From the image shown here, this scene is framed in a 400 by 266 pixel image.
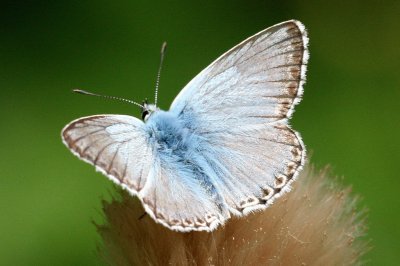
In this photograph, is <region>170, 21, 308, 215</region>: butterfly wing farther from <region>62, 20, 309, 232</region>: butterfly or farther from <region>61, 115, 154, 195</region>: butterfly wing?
<region>61, 115, 154, 195</region>: butterfly wing

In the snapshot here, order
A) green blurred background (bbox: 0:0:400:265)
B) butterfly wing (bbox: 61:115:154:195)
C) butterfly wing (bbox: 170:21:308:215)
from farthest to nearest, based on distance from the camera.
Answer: green blurred background (bbox: 0:0:400:265)
butterfly wing (bbox: 170:21:308:215)
butterfly wing (bbox: 61:115:154:195)

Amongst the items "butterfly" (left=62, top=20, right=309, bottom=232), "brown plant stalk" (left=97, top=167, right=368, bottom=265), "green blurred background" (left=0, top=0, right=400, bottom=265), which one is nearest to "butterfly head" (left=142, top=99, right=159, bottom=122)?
"butterfly" (left=62, top=20, right=309, bottom=232)

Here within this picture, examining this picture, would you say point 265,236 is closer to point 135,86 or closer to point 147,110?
point 147,110

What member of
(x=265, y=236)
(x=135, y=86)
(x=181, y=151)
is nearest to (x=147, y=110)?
(x=181, y=151)

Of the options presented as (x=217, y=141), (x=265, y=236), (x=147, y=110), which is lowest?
(x=265, y=236)

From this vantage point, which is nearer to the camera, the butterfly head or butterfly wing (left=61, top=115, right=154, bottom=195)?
butterfly wing (left=61, top=115, right=154, bottom=195)

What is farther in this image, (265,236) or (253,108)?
(253,108)

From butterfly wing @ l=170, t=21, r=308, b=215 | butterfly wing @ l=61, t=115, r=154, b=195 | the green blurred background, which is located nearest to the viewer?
butterfly wing @ l=61, t=115, r=154, b=195
